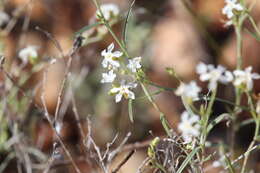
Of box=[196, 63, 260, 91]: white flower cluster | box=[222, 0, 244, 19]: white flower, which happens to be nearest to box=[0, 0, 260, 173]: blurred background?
box=[222, 0, 244, 19]: white flower

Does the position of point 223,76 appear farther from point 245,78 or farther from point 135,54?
point 135,54


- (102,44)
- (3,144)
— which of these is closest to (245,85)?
(3,144)

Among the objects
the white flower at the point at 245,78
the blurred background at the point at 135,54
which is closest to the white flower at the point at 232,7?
the white flower at the point at 245,78

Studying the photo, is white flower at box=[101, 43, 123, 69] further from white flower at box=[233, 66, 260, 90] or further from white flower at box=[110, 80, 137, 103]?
white flower at box=[233, 66, 260, 90]

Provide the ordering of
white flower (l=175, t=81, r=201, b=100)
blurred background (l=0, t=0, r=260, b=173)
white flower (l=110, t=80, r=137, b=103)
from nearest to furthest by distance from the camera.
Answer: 1. white flower (l=175, t=81, r=201, b=100)
2. white flower (l=110, t=80, r=137, b=103)
3. blurred background (l=0, t=0, r=260, b=173)

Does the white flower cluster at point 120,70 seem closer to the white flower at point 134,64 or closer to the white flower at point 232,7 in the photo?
the white flower at point 134,64

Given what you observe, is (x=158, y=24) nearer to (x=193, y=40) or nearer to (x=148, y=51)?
(x=193, y=40)

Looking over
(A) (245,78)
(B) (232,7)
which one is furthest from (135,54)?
(A) (245,78)

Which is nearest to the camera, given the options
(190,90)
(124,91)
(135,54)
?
(190,90)
